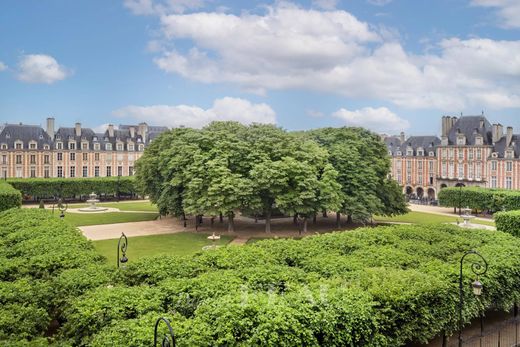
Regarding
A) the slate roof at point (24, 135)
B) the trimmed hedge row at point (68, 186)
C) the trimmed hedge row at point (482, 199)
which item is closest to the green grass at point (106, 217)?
the trimmed hedge row at point (68, 186)

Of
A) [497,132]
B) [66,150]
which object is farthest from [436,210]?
[66,150]

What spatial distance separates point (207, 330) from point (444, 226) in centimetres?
2354

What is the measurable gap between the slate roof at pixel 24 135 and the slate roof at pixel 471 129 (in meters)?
80.3

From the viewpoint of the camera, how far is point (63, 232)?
26.7m

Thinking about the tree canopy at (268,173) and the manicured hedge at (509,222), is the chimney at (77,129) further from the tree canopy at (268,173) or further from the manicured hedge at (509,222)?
the manicured hedge at (509,222)

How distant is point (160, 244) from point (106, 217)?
20.3 metres

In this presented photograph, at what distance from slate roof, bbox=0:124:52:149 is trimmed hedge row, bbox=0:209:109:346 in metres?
63.3

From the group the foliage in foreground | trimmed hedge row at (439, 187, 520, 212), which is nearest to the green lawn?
trimmed hedge row at (439, 187, 520, 212)

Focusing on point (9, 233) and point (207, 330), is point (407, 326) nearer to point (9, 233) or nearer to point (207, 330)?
point (207, 330)

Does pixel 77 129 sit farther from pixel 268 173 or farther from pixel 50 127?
pixel 268 173

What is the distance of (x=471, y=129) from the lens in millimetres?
82875

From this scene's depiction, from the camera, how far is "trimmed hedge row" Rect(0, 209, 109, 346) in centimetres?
1370

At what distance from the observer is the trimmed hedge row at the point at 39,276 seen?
Answer: 13.7 metres

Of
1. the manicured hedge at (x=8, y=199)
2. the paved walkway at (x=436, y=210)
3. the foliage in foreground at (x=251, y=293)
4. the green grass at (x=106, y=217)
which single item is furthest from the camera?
the paved walkway at (x=436, y=210)
